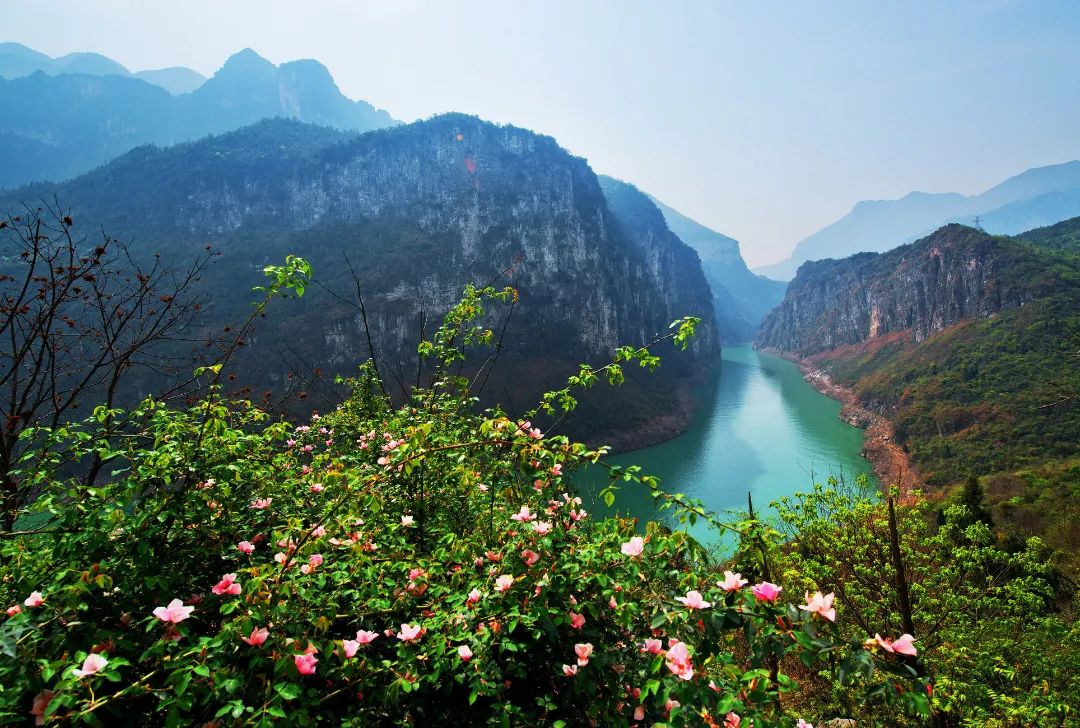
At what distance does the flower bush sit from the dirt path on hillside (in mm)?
32296

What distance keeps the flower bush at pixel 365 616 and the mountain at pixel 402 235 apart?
58.0 meters

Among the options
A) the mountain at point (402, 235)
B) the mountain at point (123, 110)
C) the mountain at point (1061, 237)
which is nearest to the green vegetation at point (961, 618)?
the mountain at point (402, 235)

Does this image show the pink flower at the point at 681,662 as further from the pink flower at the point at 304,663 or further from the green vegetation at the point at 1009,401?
the green vegetation at the point at 1009,401

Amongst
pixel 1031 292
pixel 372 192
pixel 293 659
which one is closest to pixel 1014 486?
pixel 293 659

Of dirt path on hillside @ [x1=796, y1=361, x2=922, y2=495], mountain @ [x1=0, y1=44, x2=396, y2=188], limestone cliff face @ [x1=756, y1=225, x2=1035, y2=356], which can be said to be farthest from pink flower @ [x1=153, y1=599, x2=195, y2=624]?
mountain @ [x1=0, y1=44, x2=396, y2=188]

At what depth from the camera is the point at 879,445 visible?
170 feet

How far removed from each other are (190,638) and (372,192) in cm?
10762

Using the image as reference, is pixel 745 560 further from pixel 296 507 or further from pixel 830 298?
pixel 830 298

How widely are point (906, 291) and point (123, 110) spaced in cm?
24459

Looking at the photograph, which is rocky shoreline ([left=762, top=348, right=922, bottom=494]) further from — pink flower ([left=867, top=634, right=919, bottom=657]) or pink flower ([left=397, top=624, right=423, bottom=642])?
pink flower ([left=397, top=624, right=423, bottom=642])

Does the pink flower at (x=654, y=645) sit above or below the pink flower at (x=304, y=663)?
below

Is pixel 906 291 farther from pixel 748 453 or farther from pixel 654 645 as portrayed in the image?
pixel 654 645

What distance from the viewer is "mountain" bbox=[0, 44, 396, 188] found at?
431 feet

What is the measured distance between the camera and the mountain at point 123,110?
131 metres
